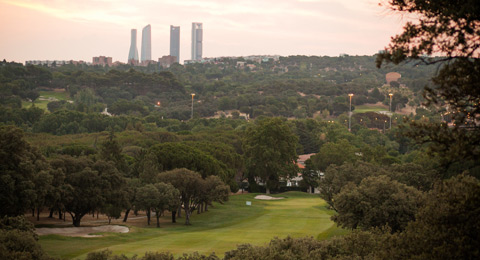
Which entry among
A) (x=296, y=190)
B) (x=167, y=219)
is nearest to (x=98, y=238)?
(x=167, y=219)

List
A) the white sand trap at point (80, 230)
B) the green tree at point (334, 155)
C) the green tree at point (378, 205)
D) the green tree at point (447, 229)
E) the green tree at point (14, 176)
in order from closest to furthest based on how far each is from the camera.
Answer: the green tree at point (447, 229)
the green tree at point (14, 176)
the green tree at point (378, 205)
the white sand trap at point (80, 230)
the green tree at point (334, 155)

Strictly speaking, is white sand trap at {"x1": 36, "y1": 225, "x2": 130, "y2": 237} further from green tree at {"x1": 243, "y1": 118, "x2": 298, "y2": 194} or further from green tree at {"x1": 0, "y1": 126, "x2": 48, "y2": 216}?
green tree at {"x1": 243, "y1": 118, "x2": 298, "y2": 194}

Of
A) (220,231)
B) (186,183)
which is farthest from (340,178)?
(186,183)

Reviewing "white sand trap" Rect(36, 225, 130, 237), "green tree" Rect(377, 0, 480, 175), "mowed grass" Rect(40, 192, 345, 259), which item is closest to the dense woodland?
A: "green tree" Rect(377, 0, 480, 175)

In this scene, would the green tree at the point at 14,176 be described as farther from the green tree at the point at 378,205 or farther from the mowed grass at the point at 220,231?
the green tree at the point at 378,205

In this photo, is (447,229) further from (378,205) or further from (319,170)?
(319,170)

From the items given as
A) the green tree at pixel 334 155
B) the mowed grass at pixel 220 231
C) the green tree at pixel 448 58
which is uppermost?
the green tree at pixel 448 58

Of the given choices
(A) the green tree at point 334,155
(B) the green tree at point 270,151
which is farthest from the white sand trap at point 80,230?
(A) the green tree at point 334,155
